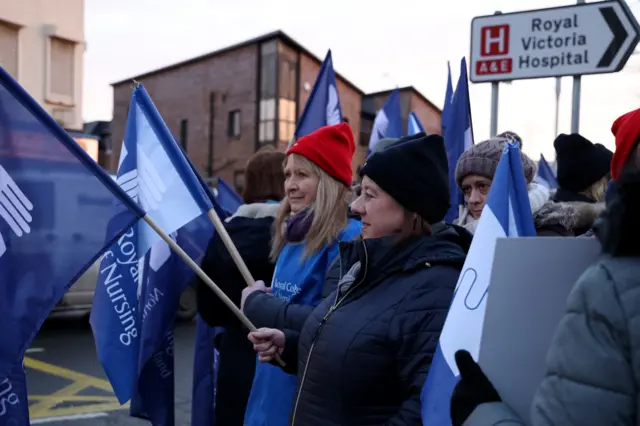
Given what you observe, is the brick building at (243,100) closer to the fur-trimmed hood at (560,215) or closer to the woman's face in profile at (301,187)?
the woman's face in profile at (301,187)

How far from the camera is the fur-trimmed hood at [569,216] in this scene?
84.2 inches

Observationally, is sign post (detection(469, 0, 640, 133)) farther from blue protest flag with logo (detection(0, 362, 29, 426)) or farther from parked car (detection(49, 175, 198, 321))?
parked car (detection(49, 175, 198, 321))

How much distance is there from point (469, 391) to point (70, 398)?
5.00 metres

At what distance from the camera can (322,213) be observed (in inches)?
101

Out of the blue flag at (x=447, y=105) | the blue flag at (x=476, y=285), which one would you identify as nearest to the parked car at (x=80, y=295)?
the blue flag at (x=447, y=105)

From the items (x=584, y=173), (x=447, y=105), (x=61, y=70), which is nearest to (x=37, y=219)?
(x=584, y=173)

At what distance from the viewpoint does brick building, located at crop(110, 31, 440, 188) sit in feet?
90.6

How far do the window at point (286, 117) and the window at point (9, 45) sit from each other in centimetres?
1224

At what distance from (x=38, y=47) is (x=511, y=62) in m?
15.9

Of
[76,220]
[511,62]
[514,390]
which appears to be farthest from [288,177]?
[511,62]

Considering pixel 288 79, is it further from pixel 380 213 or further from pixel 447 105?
pixel 380 213

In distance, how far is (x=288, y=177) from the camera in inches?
110

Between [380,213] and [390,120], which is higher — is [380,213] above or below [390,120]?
below

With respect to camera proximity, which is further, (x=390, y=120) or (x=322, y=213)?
(x=390, y=120)
